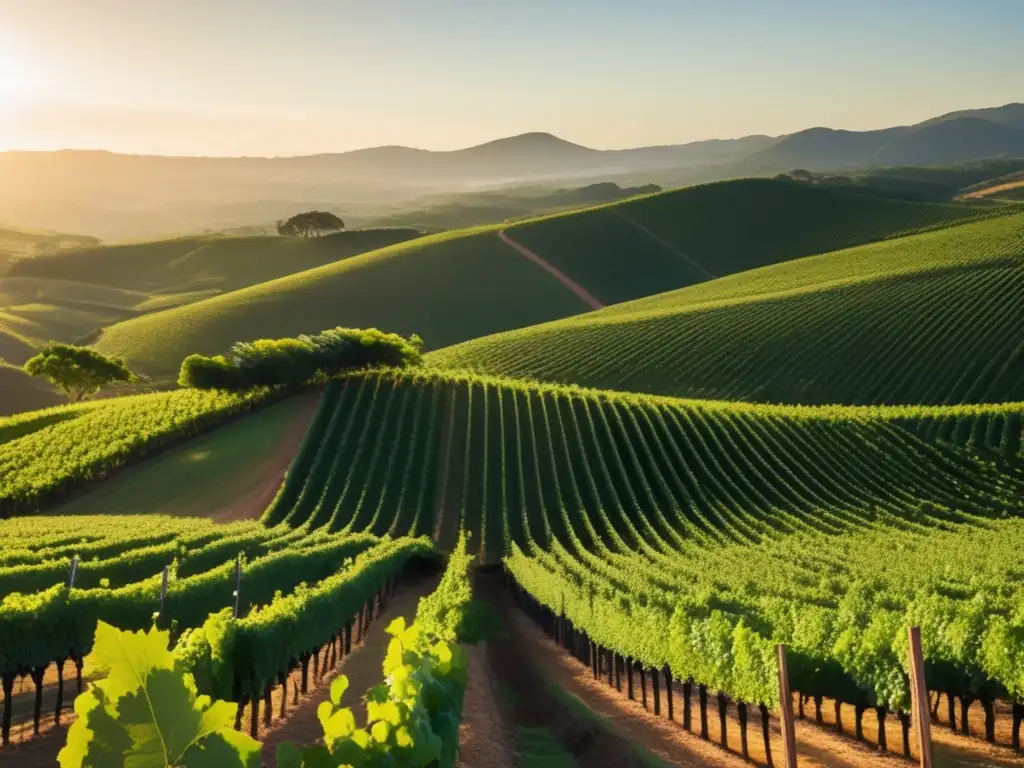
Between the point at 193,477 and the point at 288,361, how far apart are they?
994 cm

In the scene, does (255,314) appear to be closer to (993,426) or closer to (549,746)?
(993,426)

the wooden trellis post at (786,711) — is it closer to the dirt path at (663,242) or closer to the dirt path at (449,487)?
the dirt path at (449,487)

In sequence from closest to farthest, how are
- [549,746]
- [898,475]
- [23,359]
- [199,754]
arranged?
[199,754] → [549,746] → [898,475] → [23,359]

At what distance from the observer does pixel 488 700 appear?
20.2 m

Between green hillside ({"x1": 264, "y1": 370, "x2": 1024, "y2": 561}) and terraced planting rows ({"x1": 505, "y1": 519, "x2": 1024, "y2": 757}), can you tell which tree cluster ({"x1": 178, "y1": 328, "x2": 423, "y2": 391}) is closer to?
green hillside ({"x1": 264, "y1": 370, "x2": 1024, "y2": 561})

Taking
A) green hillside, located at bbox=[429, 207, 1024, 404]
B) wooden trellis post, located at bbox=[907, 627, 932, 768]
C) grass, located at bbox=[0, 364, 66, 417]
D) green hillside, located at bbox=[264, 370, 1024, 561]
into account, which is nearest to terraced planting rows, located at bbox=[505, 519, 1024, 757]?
green hillside, located at bbox=[264, 370, 1024, 561]

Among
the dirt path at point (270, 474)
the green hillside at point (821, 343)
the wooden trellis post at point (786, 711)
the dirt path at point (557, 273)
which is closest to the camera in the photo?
the wooden trellis post at point (786, 711)

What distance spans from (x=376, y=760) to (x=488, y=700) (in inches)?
540

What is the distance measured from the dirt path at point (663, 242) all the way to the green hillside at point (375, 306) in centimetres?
2098

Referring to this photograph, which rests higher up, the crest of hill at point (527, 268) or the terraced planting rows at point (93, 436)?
the crest of hill at point (527, 268)

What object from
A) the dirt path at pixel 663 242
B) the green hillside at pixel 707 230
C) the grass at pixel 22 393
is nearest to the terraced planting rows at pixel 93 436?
the grass at pixel 22 393

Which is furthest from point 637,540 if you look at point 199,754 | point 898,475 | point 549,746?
point 199,754

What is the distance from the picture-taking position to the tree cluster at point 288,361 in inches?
2061

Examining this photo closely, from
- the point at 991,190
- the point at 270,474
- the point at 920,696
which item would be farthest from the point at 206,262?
the point at 920,696
